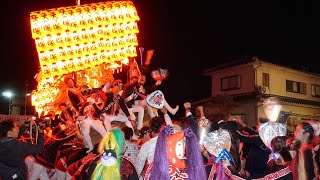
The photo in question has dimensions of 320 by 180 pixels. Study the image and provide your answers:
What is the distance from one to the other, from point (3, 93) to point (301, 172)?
37020 mm

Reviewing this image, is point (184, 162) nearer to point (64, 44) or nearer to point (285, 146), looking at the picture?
point (285, 146)

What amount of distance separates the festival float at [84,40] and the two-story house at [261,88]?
12.4 m

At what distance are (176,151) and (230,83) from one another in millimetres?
26485

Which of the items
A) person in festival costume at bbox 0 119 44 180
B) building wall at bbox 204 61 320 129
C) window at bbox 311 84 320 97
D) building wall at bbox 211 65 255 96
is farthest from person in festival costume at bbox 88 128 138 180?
window at bbox 311 84 320 97

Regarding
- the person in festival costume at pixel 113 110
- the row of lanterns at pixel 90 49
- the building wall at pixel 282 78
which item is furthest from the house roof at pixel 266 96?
the person in festival costume at pixel 113 110

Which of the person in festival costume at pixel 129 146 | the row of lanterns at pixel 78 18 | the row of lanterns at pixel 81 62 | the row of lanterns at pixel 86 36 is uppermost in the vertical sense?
the row of lanterns at pixel 78 18

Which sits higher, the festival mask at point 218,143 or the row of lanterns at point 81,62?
the row of lanterns at point 81,62

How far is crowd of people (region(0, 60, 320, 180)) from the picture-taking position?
4773mm

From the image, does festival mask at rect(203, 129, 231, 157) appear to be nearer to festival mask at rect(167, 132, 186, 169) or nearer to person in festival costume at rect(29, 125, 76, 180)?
festival mask at rect(167, 132, 186, 169)

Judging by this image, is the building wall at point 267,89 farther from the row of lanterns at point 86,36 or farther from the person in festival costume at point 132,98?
the person in festival costume at point 132,98

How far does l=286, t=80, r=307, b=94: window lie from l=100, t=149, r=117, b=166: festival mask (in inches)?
1113

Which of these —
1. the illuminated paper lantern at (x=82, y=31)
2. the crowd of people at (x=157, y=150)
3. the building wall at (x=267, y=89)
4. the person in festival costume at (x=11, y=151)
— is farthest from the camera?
the building wall at (x=267, y=89)

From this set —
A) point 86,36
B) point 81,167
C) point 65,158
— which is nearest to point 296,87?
point 86,36

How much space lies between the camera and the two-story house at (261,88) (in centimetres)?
2819
